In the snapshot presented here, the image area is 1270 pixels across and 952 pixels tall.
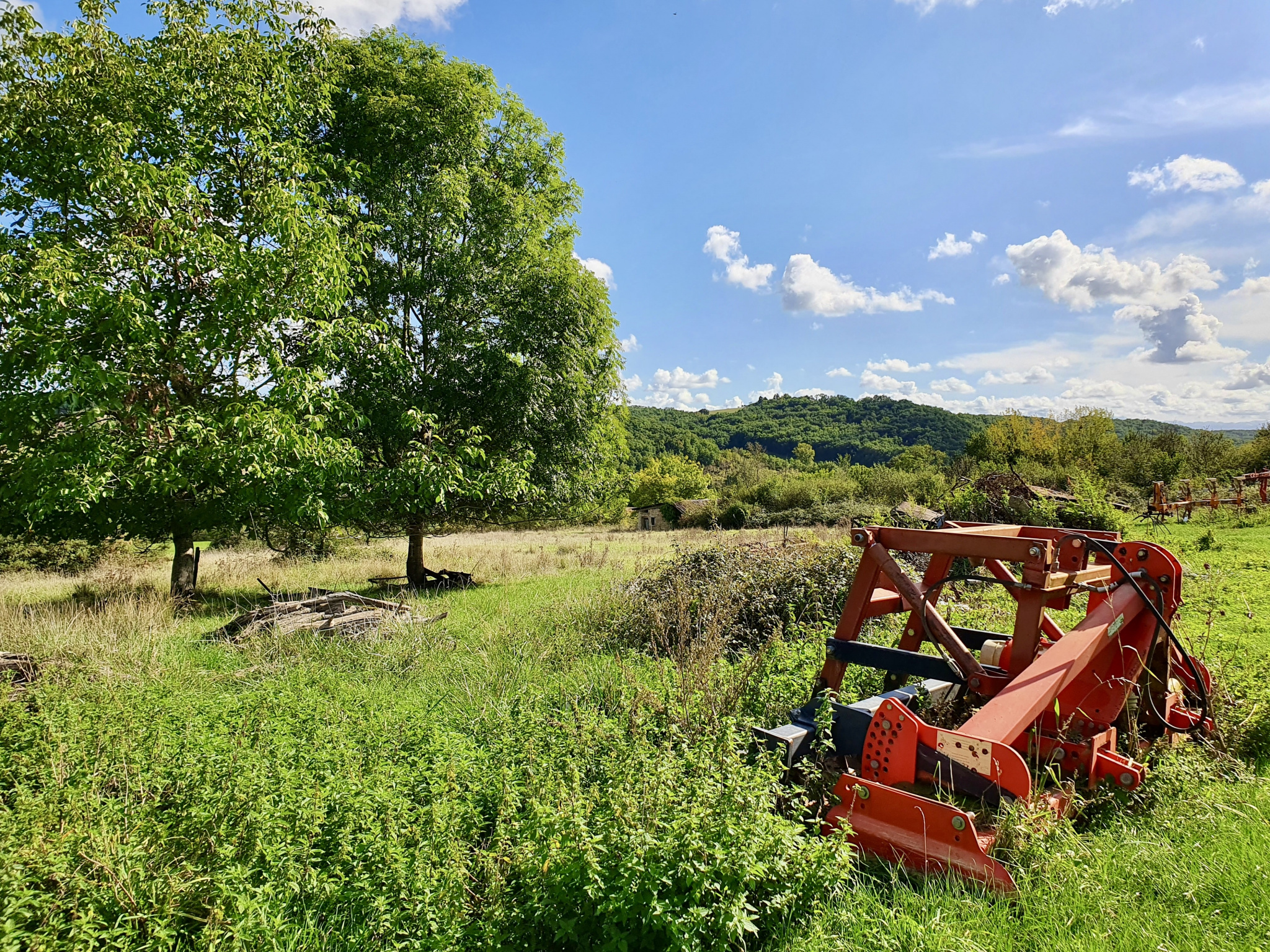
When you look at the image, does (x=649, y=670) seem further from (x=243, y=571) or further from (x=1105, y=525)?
(x=1105, y=525)

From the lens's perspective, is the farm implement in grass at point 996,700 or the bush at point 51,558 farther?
the bush at point 51,558

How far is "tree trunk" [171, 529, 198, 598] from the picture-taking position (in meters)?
11.7

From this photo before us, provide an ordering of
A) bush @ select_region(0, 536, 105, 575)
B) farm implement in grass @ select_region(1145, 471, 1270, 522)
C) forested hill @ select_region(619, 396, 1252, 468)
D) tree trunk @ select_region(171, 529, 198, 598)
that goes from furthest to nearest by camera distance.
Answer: forested hill @ select_region(619, 396, 1252, 468) → farm implement in grass @ select_region(1145, 471, 1270, 522) → bush @ select_region(0, 536, 105, 575) → tree trunk @ select_region(171, 529, 198, 598)

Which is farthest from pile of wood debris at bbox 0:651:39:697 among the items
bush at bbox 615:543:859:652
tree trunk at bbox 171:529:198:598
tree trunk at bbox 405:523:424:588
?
tree trunk at bbox 405:523:424:588

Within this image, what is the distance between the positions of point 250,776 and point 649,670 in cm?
403

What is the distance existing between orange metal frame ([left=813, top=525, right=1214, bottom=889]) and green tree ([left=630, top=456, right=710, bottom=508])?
188ft

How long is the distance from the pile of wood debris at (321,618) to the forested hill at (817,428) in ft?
253

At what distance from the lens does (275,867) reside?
3002mm

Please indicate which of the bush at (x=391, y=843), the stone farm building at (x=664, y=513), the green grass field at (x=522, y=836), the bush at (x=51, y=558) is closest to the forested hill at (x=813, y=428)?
the stone farm building at (x=664, y=513)

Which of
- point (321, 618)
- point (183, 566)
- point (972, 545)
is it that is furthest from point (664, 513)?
point (972, 545)

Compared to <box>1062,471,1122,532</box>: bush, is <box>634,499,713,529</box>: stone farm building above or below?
below

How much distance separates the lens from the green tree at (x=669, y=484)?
216 feet

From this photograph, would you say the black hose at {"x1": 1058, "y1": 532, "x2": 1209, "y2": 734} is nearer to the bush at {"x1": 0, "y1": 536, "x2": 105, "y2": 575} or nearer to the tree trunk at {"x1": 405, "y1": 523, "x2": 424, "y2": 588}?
the tree trunk at {"x1": 405, "y1": 523, "x2": 424, "y2": 588}

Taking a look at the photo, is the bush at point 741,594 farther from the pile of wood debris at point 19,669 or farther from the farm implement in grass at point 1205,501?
the farm implement in grass at point 1205,501
